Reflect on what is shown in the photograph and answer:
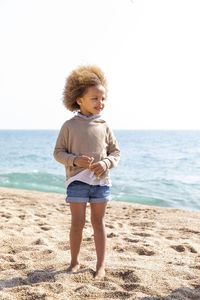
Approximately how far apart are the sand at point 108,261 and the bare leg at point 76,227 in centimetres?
10

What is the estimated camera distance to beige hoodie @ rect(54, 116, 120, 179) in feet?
9.08

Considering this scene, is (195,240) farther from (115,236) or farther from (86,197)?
(86,197)

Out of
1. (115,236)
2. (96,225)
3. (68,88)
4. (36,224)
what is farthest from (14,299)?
(36,224)

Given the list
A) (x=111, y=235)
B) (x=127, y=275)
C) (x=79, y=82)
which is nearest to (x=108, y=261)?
(x=127, y=275)

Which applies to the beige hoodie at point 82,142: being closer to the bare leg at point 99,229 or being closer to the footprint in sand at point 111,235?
the bare leg at point 99,229

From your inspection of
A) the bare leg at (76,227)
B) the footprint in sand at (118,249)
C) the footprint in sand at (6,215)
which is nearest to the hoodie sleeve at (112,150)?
the bare leg at (76,227)

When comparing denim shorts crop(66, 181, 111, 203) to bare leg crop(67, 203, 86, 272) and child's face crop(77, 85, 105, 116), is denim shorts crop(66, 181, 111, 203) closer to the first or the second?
bare leg crop(67, 203, 86, 272)

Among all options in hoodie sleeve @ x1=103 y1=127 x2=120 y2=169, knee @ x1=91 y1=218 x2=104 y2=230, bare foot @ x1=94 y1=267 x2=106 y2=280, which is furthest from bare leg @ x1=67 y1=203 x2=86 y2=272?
hoodie sleeve @ x1=103 y1=127 x2=120 y2=169

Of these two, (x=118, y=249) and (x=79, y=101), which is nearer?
(x=79, y=101)

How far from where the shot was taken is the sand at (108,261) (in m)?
2.44

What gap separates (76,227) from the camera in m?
2.82

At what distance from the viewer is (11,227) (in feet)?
14.3

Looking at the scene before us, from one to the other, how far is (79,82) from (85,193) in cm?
93

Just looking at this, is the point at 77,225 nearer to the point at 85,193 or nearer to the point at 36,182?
the point at 85,193
